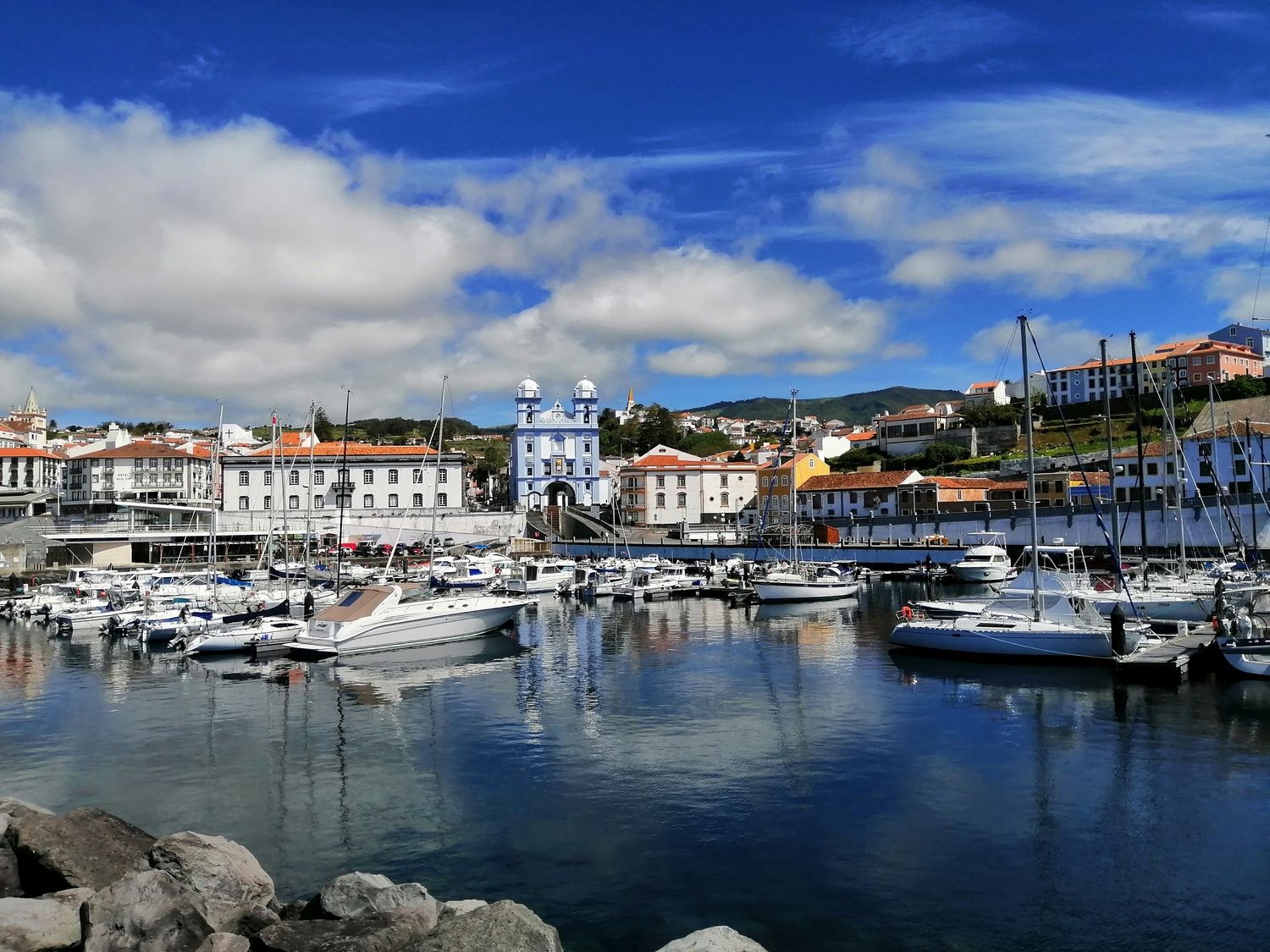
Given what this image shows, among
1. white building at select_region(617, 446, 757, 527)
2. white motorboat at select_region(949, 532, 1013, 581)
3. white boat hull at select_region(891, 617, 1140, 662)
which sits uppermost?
white building at select_region(617, 446, 757, 527)

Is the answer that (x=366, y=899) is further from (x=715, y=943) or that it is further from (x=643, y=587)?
(x=643, y=587)

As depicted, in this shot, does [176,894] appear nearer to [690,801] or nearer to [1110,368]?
[690,801]

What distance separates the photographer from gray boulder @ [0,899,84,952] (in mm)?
9695

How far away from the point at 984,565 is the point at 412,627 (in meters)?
38.6

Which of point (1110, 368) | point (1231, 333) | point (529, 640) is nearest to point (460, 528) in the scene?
point (529, 640)

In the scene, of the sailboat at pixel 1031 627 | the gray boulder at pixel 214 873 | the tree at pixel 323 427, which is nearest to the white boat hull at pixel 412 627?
the sailboat at pixel 1031 627

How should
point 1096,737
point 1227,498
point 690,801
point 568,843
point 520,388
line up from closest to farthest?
point 568,843, point 690,801, point 1096,737, point 1227,498, point 520,388

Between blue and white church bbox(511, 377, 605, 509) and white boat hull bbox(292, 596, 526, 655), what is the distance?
56709 millimetres

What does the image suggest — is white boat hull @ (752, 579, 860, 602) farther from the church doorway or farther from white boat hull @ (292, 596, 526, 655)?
the church doorway

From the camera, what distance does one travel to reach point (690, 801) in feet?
53.0

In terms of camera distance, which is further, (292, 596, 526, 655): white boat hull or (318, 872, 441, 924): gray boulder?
(292, 596, 526, 655): white boat hull

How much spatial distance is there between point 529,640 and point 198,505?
6089 centimetres

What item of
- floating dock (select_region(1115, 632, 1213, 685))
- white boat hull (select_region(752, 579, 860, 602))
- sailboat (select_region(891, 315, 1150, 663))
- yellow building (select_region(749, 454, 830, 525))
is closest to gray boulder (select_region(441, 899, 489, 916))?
floating dock (select_region(1115, 632, 1213, 685))

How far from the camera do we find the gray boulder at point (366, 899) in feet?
33.8
